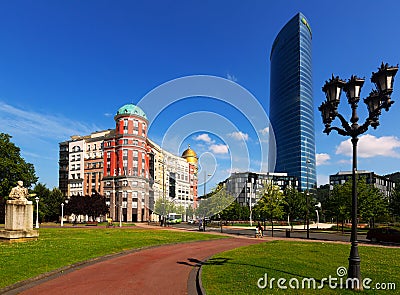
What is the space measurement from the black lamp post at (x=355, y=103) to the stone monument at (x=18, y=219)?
876 inches

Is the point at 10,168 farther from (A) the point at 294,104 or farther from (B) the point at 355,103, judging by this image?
(A) the point at 294,104

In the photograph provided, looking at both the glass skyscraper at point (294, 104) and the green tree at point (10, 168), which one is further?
the glass skyscraper at point (294, 104)

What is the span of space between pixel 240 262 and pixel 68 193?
10150cm

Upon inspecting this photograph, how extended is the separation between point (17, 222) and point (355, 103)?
77.9 feet

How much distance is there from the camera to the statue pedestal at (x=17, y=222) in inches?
857

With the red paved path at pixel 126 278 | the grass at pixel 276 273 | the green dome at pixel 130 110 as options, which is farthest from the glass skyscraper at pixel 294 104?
the red paved path at pixel 126 278

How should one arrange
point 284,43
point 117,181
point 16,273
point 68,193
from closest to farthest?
point 16,273
point 117,181
point 68,193
point 284,43

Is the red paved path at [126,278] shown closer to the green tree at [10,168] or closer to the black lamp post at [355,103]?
the black lamp post at [355,103]

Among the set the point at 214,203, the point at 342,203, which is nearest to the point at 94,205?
the point at 214,203

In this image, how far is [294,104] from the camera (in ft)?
524

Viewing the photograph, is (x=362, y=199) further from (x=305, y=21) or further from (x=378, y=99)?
(x=305, y=21)

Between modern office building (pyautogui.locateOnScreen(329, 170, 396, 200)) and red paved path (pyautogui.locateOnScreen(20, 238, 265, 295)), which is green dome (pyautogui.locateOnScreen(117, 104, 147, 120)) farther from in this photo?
modern office building (pyautogui.locateOnScreen(329, 170, 396, 200))

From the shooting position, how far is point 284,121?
165 meters

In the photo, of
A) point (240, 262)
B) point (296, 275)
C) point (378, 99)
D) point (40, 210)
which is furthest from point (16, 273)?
point (40, 210)
